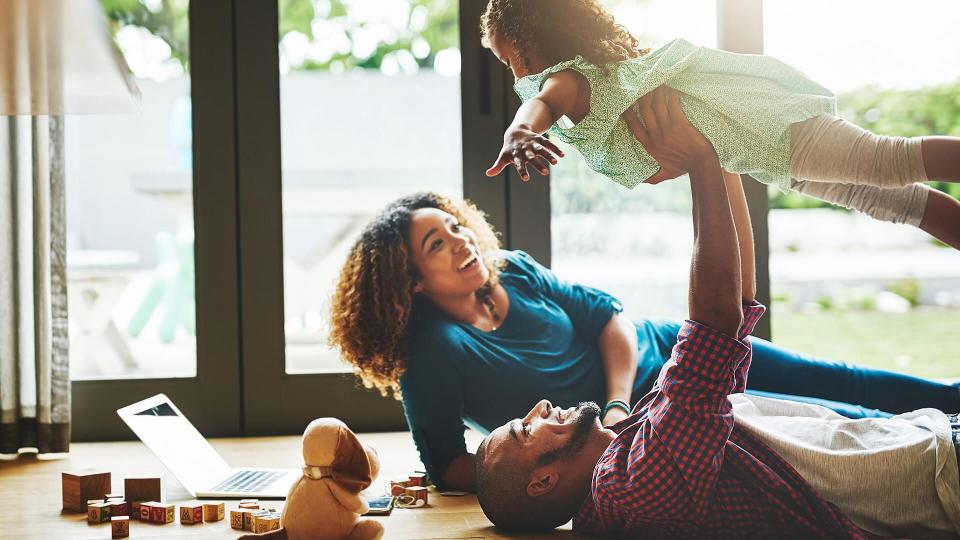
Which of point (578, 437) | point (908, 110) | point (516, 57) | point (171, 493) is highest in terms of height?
point (908, 110)

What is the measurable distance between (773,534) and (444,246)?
Result: 3.20 feet

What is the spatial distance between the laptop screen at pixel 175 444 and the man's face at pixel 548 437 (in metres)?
0.79

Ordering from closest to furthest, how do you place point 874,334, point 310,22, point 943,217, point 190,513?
point 943,217
point 190,513
point 310,22
point 874,334

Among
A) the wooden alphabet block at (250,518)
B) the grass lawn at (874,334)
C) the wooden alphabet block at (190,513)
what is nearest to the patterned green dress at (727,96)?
the wooden alphabet block at (250,518)

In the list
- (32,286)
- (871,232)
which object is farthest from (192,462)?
(871,232)

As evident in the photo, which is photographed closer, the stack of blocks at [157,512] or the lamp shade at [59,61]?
the lamp shade at [59,61]

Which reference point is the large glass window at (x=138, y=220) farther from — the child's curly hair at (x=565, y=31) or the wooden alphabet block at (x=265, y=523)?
the child's curly hair at (x=565, y=31)

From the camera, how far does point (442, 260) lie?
2.01 meters

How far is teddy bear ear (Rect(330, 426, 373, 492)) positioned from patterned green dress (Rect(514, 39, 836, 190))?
645 millimetres

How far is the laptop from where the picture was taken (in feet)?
6.11

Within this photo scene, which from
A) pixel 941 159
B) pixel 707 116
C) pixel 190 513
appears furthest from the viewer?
pixel 190 513

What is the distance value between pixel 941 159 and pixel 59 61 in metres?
1.33

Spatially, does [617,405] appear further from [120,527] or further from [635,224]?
[635,224]

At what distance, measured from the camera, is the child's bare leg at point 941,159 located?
128 centimetres
